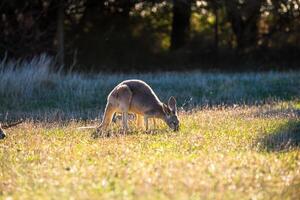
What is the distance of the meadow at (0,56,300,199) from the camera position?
7074 mm

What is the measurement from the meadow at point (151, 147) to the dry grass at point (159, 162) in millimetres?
12

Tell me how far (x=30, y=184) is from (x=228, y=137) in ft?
12.2

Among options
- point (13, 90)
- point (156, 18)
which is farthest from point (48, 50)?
point (13, 90)

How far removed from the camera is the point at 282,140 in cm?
985

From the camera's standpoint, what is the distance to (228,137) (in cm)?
1041

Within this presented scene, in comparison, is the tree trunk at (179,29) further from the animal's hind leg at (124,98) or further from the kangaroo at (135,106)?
the animal's hind leg at (124,98)

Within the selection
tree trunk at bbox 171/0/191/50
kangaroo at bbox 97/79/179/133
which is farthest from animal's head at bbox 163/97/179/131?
tree trunk at bbox 171/0/191/50

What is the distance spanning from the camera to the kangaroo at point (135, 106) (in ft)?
37.9

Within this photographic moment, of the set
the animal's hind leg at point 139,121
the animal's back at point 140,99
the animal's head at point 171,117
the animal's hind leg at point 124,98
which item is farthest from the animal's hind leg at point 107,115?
the animal's head at point 171,117

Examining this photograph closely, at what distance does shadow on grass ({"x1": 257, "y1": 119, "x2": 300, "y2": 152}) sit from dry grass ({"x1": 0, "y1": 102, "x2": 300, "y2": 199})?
13mm

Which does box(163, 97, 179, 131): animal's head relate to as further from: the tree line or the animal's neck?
the tree line

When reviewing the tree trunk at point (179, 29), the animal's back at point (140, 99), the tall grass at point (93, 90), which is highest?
the tree trunk at point (179, 29)

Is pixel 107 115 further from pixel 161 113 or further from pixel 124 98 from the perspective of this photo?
pixel 161 113

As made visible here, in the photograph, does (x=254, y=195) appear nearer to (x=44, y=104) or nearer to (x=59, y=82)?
(x=44, y=104)
